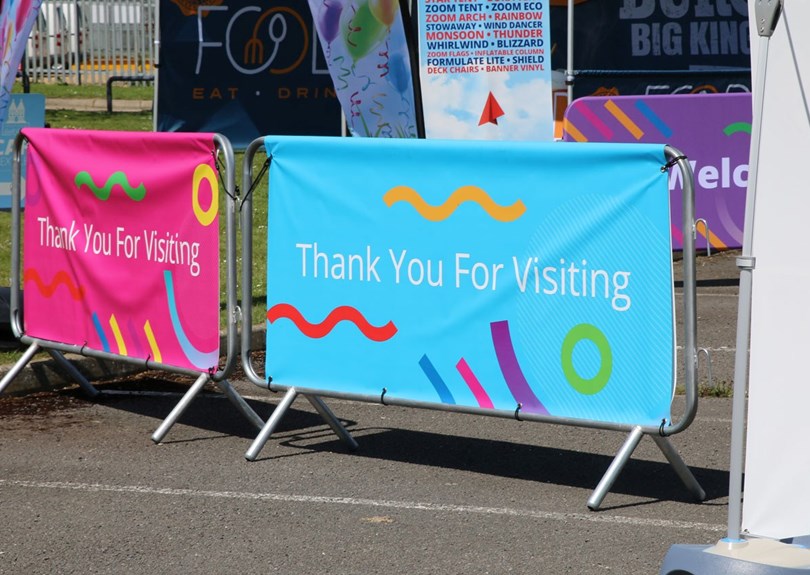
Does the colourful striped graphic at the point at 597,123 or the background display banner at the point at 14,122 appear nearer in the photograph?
the colourful striped graphic at the point at 597,123

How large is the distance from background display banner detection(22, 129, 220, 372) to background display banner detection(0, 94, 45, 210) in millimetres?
4416

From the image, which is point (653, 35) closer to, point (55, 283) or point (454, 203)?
point (55, 283)

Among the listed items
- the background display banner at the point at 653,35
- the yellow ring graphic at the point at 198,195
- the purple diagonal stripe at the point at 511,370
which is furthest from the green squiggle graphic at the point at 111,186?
the background display banner at the point at 653,35

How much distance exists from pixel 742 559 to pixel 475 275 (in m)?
2.48

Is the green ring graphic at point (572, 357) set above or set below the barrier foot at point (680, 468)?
above

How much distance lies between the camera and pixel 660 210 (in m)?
5.56

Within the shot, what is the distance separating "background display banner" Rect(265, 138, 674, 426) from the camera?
5.65m

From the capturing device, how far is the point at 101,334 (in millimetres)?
7246

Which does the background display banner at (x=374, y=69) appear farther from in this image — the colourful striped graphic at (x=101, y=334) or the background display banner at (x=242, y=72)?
the background display banner at (x=242, y=72)

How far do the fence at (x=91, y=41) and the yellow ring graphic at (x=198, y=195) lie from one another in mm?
21929

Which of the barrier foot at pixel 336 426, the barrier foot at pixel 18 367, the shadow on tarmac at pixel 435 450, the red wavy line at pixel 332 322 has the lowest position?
the shadow on tarmac at pixel 435 450

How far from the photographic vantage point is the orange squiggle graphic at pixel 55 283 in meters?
7.36

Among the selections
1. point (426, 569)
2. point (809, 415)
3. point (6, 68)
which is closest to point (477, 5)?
point (6, 68)

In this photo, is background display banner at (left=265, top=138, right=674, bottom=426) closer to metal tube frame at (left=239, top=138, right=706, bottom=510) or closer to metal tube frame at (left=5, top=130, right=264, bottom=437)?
metal tube frame at (left=239, top=138, right=706, bottom=510)
